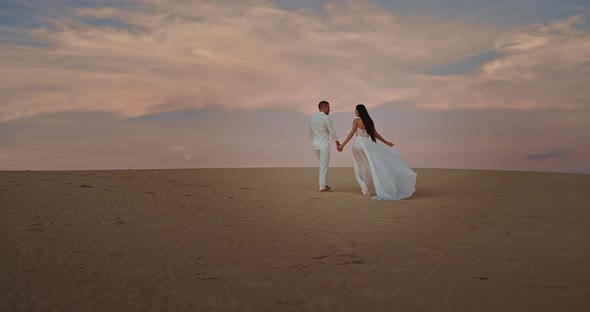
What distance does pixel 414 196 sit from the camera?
12.2 metres

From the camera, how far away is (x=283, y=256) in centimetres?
514

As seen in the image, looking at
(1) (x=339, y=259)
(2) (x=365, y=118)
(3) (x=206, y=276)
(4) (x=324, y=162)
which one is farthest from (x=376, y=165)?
(3) (x=206, y=276)

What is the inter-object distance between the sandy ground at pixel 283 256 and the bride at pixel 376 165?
1896mm

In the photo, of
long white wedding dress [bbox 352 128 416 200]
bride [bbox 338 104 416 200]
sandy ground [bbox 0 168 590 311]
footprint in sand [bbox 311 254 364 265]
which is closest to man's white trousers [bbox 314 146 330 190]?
bride [bbox 338 104 416 200]

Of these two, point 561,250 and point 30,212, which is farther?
point 30,212

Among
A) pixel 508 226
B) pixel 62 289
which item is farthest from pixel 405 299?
pixel 508 226

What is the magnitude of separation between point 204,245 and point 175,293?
5.76ft

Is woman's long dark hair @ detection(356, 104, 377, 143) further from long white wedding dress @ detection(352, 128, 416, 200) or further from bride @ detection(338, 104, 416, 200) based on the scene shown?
long white wedding dress @ detection(352, 128, 416, 200)

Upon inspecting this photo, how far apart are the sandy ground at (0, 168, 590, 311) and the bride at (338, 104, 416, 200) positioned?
1.90 metres

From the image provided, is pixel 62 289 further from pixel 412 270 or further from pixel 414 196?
pixel 414 196

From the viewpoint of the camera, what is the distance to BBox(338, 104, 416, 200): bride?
38.7ft

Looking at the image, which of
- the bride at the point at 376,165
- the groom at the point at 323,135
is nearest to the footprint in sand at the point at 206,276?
the bride at the point at 376,165

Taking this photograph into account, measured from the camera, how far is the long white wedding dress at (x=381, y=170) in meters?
11.8

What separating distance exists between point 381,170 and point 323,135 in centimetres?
260
